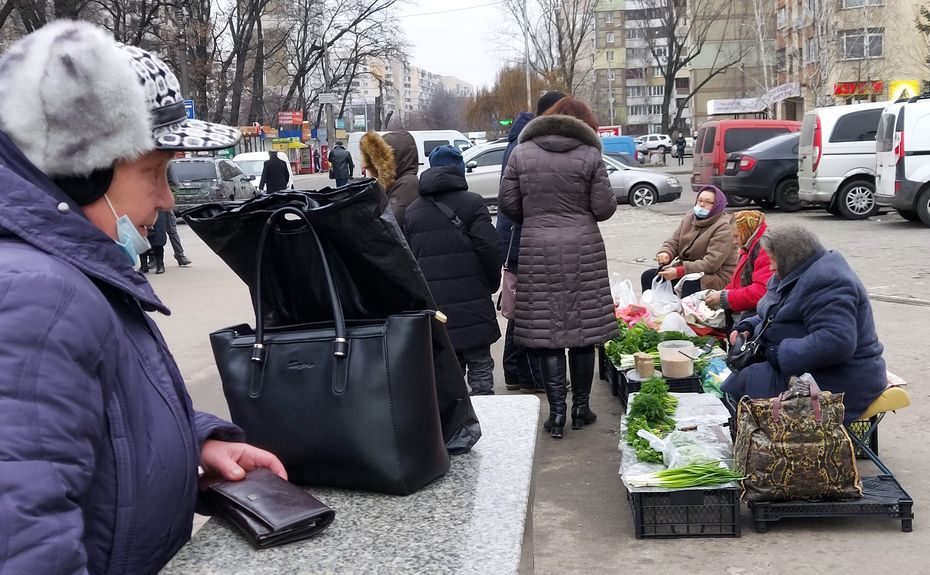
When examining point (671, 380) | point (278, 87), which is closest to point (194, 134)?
point (671, 380)

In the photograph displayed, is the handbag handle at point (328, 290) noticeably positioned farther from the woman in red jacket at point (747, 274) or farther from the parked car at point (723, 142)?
the parked car at point (723, 142)

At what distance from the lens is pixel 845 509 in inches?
173

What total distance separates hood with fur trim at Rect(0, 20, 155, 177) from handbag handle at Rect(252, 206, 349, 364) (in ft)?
1.62

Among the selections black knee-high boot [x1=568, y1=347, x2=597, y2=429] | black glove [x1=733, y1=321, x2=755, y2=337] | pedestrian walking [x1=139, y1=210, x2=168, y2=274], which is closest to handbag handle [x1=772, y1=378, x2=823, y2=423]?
black glove [x1=733, y1=321, x2=755, y2=337]

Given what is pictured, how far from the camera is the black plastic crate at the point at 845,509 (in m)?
4.38

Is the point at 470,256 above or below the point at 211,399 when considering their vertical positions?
above

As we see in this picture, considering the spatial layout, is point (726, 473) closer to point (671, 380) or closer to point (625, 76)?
point (671, 380)

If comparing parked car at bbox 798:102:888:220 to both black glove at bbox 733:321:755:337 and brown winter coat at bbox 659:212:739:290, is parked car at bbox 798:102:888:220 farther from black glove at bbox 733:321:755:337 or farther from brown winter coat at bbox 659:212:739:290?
black glove at bbox 733:321:755:337

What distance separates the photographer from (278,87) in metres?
79.5

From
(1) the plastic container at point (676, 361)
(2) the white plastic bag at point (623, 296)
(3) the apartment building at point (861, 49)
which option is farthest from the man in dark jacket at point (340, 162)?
(3) the apartment building at point (861, 49)

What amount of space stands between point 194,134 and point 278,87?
8101 centimetres

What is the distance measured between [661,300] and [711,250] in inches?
22.3

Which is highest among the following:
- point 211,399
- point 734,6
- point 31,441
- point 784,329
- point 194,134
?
point 734,6

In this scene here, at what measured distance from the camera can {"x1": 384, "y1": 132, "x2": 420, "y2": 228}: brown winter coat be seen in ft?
21.4
